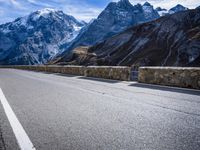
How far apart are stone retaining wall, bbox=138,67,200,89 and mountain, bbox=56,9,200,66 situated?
46.3 metres

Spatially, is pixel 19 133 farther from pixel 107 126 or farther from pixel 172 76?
pixel 172 76

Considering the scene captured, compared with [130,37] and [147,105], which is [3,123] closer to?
[147,105]

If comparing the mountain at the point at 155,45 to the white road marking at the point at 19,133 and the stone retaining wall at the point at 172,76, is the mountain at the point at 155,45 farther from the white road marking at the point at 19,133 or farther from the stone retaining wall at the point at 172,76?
the white road marking at the point at 19,133

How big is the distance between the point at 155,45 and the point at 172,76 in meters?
69.3

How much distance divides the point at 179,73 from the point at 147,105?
219 inches

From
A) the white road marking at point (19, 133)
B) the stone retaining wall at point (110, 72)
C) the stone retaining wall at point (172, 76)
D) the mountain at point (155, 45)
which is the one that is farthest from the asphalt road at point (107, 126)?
the mountain at point (155, 45)

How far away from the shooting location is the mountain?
62.0m

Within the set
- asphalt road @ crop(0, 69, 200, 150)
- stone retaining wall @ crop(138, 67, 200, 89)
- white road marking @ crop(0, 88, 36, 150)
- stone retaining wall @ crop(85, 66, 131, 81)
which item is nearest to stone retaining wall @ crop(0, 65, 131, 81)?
stone retaining wall @ crop(85, 66, 131, 81)

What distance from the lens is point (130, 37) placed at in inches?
3580

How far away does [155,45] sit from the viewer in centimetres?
7906

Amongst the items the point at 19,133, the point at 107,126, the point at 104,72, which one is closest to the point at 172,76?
the point at 104,72

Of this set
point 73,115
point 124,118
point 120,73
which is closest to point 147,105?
point 124,118

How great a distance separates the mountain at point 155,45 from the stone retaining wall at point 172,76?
4630 centimetres

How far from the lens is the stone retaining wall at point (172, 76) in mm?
10656
